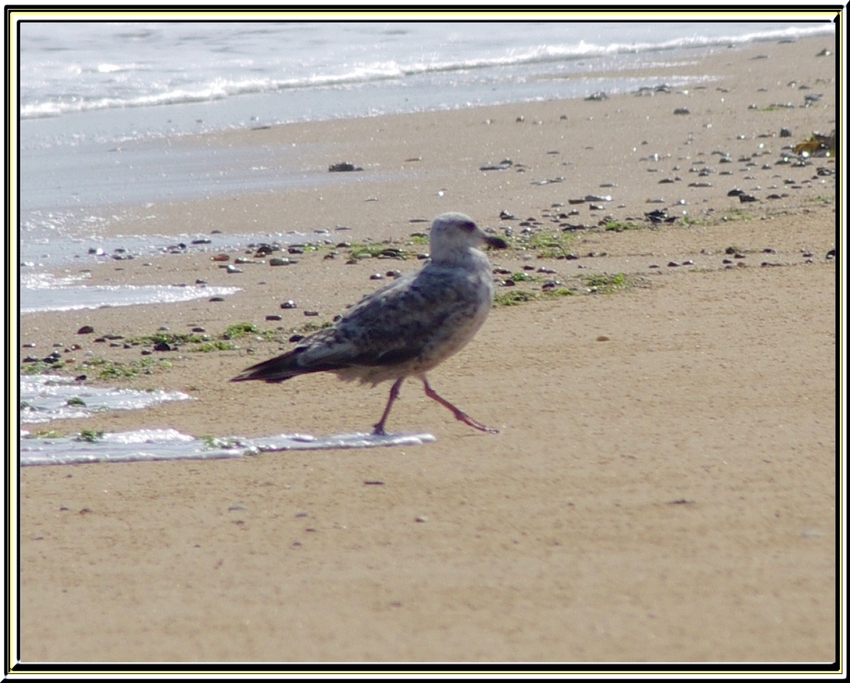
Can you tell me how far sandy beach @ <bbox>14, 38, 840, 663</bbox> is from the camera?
3791 mm

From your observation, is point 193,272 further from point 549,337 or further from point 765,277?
point 765,277

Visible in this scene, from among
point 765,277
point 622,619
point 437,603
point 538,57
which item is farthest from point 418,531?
point 538,57

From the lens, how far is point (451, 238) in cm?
660

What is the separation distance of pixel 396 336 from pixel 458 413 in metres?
0.49

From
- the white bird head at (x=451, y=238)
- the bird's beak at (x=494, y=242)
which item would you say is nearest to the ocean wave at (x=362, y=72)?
→ the bird's beak at (x=494, y=242)

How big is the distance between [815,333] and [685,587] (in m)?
3.33

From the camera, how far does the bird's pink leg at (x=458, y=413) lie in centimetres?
579

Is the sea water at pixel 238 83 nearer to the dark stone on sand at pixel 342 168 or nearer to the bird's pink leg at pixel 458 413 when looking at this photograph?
the dark stone on sand at pixel 342 168

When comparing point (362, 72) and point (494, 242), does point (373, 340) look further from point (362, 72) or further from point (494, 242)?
point (362, 72)

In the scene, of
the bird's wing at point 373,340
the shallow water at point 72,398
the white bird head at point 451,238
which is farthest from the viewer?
the white bird head at point 451,238

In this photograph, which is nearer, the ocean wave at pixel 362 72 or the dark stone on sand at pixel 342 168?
the dark stone on sand at pixel 342 168

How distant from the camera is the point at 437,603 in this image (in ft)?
12.9

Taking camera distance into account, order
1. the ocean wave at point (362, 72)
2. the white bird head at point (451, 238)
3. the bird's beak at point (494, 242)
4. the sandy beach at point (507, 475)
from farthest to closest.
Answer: the ocean wave at point (362, 72), the bird's beak at point (494, 242), the white bird head at point (451, 238), the sandy beach at point (507, 475)

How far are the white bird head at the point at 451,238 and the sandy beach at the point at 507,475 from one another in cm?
64
